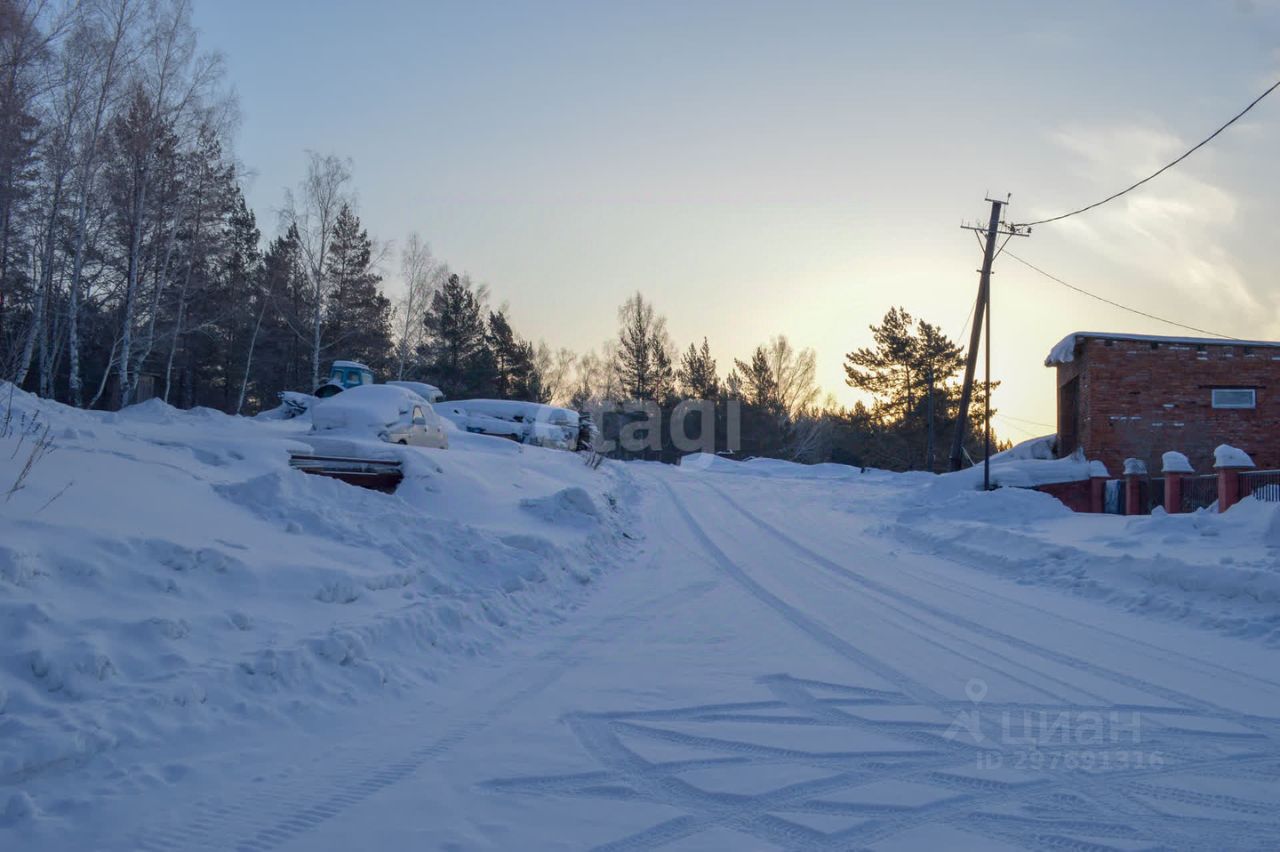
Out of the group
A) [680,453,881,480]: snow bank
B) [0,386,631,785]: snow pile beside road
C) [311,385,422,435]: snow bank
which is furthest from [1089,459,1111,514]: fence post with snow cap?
[311,385,422,435]: snow bank

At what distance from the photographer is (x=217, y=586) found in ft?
21.8

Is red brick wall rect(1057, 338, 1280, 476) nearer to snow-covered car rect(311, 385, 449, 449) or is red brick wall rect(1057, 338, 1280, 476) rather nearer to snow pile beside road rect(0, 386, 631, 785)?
snow-covered car rect(311, 385, 449, 449)

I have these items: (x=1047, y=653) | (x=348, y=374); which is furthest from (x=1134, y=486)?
(x=348, y=374)

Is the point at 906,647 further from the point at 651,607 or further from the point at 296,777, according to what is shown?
the point at 296,777

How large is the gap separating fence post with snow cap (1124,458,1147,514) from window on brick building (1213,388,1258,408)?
776cm

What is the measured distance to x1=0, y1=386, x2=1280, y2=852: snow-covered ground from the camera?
12.4 ft

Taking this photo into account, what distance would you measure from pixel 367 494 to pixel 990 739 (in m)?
8.38

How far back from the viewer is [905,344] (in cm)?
5544

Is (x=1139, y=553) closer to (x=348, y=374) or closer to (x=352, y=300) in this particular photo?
(x=348, y=374)

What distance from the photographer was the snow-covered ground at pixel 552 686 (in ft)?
12.4

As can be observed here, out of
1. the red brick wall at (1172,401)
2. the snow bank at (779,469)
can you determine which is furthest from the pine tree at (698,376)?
the red brick wall at (1172,401)

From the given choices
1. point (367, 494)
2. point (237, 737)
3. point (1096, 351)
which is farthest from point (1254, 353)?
point (237, 737)

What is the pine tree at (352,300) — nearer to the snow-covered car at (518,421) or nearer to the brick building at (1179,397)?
the snow-covered car at (518,421)

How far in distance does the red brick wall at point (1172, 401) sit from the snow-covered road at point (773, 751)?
1940cm
